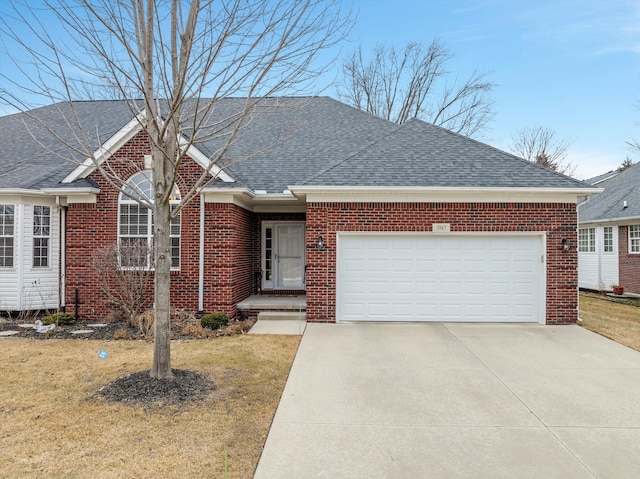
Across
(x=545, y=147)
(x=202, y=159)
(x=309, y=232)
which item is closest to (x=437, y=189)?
(x=309, y=232)

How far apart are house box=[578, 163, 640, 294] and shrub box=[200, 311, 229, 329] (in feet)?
49.6

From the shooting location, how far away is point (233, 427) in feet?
14.4

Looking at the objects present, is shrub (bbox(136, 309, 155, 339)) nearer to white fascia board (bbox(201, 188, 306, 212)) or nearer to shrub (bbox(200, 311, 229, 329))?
shrub (bbox(200, 311, 229, 329))

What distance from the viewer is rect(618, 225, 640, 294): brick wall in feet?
51.0

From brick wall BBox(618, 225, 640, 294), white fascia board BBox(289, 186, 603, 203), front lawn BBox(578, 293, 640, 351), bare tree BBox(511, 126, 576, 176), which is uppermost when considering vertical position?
bare tree BBox(511, 126, 576, 176)

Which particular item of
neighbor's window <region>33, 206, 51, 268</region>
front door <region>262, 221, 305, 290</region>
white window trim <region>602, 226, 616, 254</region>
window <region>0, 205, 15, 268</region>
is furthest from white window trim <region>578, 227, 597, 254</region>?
window <region>0, 205, 15, 268</region>

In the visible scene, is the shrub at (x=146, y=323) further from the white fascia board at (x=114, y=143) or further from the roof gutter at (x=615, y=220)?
the roof gutter at (x=615, y=220)

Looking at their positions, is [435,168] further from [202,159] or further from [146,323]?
[146,323]

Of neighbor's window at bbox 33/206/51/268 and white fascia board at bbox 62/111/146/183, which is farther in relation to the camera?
neighbor's window at bbox 33/206/51/268

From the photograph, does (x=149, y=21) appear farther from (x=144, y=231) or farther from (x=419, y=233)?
(x=419, y=233)

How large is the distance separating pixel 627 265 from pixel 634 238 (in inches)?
42.7

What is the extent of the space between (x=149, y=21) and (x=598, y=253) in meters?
19.3

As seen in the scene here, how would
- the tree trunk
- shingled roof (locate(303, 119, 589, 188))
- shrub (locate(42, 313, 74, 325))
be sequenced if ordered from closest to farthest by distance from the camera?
1. the tree trunk
2. shrub (locate(42, 313, 74, 325))
3. shingled roof (locate(303, 119, 589, 188))

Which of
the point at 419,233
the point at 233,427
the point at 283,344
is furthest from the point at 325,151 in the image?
the point at 233,427
